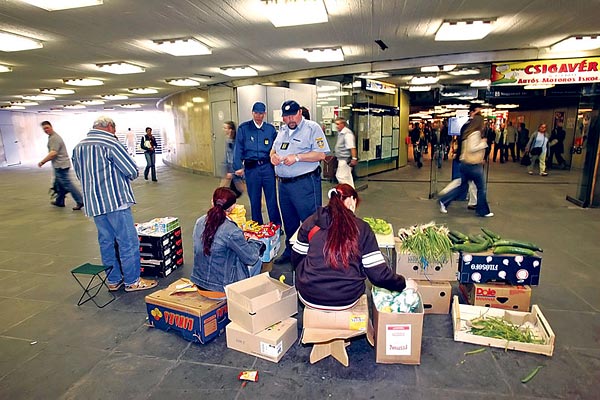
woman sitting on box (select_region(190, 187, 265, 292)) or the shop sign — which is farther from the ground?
the shop sign

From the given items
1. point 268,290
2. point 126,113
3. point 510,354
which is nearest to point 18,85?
point 268,290

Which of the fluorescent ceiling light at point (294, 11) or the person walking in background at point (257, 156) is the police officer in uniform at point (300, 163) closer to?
the person walking in background at point (257, 156)

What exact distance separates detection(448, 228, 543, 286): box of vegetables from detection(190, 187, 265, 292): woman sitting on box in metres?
1.67

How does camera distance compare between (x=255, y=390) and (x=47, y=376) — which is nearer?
(x=255, y=390)

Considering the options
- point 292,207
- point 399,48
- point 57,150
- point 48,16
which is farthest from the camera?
point 57,150

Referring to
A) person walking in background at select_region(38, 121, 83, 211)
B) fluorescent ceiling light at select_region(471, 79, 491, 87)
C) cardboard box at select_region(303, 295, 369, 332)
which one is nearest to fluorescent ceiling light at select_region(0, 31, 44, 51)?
person walking in background at select_region(38, 121, 83, 211)

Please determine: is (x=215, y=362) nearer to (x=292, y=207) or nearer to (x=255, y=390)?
(x=255, y=390)

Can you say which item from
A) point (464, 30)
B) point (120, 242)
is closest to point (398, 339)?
point (120, 242)

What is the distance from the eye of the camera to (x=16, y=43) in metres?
5.11

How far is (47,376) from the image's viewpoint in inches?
90.4

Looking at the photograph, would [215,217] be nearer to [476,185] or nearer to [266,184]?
[266,184]

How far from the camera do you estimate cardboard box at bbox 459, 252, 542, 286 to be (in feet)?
9.18

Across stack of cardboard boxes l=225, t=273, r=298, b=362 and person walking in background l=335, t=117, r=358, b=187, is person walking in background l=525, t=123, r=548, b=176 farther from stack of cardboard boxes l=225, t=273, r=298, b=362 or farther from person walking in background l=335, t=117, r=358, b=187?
stack of cardboard boxes l=225, t=273, r=298, b=362

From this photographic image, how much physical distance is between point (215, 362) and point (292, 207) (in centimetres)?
177
